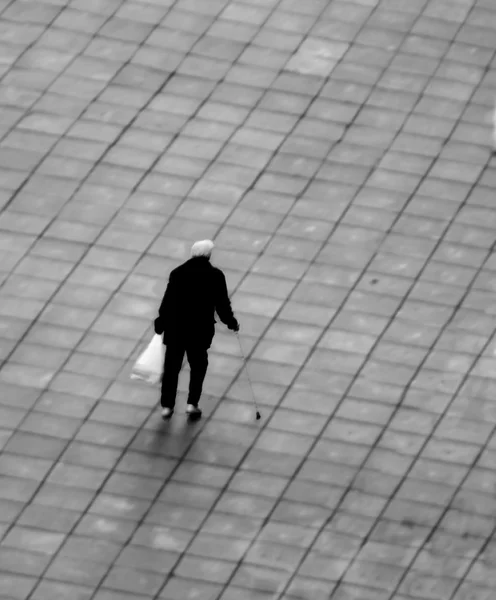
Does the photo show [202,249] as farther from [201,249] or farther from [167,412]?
[167,412]

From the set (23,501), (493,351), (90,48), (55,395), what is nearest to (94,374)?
(55,395)

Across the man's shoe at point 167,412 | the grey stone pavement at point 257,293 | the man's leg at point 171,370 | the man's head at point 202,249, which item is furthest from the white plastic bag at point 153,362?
the man's head at point 202,249

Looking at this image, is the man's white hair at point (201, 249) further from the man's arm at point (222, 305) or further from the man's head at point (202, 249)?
the man's arm at point (222, 305)

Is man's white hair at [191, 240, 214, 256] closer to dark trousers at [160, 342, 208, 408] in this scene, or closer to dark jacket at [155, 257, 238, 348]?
dark jacket at [155, 257, 238, 348]

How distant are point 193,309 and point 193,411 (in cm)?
78

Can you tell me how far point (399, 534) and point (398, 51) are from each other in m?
5.55

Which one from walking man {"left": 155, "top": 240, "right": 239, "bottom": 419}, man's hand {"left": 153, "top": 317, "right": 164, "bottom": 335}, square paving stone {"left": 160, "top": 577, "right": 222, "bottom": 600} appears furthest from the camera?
man's hand {"left": 153, "top": 317, "right": 164, "bottom": 335}

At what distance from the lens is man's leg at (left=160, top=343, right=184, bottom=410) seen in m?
11.3

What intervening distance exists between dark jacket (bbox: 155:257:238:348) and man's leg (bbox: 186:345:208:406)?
0.09 meters

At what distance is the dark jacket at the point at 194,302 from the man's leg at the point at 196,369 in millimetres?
94

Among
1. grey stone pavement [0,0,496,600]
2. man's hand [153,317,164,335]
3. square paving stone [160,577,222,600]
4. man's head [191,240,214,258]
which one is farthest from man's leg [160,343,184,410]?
square paving stone [160,577,222,600]

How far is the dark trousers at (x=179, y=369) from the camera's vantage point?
11.3 meters

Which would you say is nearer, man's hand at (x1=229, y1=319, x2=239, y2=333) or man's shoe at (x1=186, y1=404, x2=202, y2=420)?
man's hand at (x1=229, y1=319, x2=239, y2=333)

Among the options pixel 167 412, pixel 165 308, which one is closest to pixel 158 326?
pixel 165 308
